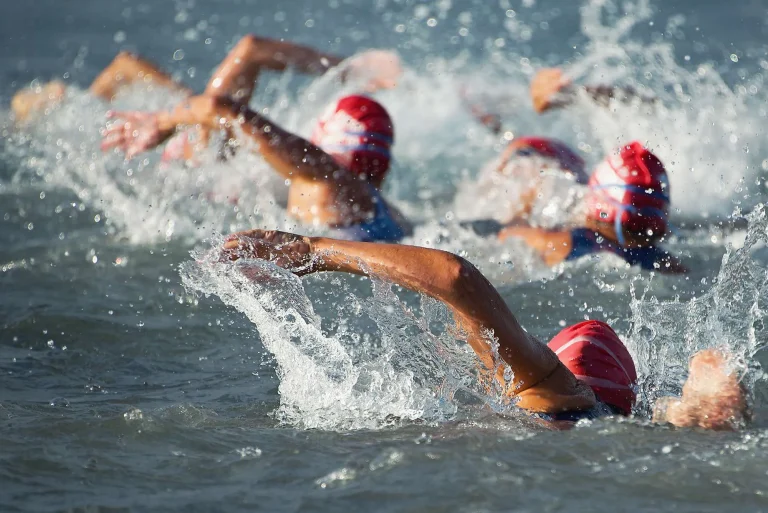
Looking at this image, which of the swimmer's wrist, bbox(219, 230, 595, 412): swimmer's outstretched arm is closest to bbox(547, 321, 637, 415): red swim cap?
bbox(219, 230, 595, 412): swimmer's outstretched arm

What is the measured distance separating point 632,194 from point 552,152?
4.97 ft

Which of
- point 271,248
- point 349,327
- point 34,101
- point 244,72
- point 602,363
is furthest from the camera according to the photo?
point 34,101

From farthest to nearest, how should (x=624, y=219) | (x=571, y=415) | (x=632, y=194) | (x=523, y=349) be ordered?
(x=624, y=219)
(x=632, y=194)
(x=571, y=415)
(x=523, y=349)

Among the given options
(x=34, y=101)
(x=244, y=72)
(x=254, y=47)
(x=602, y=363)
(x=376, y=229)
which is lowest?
(x=602, y=363)

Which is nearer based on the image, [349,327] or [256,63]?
[349,327]

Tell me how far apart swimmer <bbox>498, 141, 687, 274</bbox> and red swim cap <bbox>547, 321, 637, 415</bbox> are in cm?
160

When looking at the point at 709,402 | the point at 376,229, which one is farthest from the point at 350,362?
the point at 376,229

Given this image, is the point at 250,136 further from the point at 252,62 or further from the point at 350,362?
the point at 350,362

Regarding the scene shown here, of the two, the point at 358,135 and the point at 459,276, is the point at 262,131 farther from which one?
the point at 459,276

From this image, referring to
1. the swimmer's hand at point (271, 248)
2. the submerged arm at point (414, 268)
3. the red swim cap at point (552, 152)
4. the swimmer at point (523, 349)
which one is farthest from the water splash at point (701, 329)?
the red swim cap at point (552, 152)

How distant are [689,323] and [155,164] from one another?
455 cm

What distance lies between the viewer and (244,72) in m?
6.79

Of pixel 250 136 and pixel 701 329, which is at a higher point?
pixel 250 136

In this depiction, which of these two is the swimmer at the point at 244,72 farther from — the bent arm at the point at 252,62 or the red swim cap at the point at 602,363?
the red swim cap at the point at 602,363
